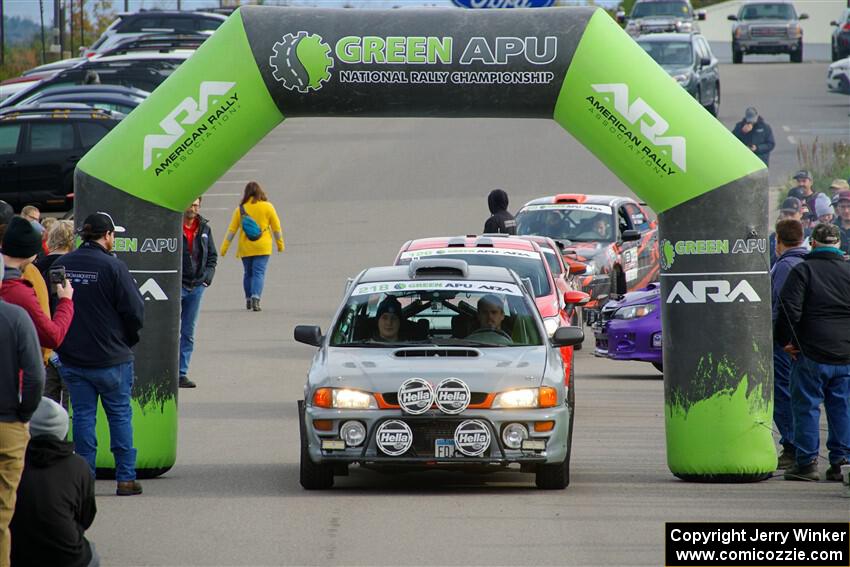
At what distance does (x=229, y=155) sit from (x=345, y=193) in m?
22.6

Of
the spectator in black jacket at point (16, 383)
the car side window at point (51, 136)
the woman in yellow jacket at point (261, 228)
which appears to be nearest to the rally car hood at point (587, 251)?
the woman in yellow jacket at point (261, 228)

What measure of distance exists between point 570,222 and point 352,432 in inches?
491

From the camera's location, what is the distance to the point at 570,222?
22984 mm

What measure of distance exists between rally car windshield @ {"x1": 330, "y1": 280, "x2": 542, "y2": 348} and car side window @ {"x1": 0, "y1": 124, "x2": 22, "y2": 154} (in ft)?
56.7

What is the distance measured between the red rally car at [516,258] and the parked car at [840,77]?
2133 cm

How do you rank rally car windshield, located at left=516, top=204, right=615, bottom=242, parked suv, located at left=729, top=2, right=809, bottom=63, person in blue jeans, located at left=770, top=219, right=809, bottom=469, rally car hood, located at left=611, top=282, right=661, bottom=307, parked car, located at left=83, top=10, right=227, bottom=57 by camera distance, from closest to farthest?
1. person in blue jeans, located at left=770, top=219, right=809, bottom=469
2. rally car hood, located at left=611, top=282, right=661, bottom=307
3. rally car windshield, located at left=516, top=204, right=615, bottom=242
4. parked car, located at left=83, top=10, right=227, bottom=57
5. parked suv, located at left=729, top=2, right=809, bottom=63

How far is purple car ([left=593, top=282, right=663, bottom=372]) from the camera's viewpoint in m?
17.6

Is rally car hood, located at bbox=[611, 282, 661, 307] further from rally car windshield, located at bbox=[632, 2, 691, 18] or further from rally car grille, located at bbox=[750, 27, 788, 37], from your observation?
rally car grille, located at bbox=[750, 27, 788, 37]

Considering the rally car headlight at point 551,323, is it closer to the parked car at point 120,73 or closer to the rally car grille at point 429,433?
the rally car grille at point 429,433

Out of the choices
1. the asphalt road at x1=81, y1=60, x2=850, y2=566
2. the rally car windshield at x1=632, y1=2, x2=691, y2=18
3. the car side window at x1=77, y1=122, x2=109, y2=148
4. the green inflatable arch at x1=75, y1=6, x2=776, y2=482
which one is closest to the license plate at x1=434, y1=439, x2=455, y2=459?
the asphalt road at x1=81, y1=60, x2=850, y2=566

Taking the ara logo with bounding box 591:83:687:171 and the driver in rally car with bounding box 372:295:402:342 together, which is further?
the driver in rally car with bounding box 372:295:402:342

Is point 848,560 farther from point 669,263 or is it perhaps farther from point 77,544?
point 77,544

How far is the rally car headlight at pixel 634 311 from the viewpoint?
58.4 ft

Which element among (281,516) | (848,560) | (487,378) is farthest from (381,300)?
(848,560)
